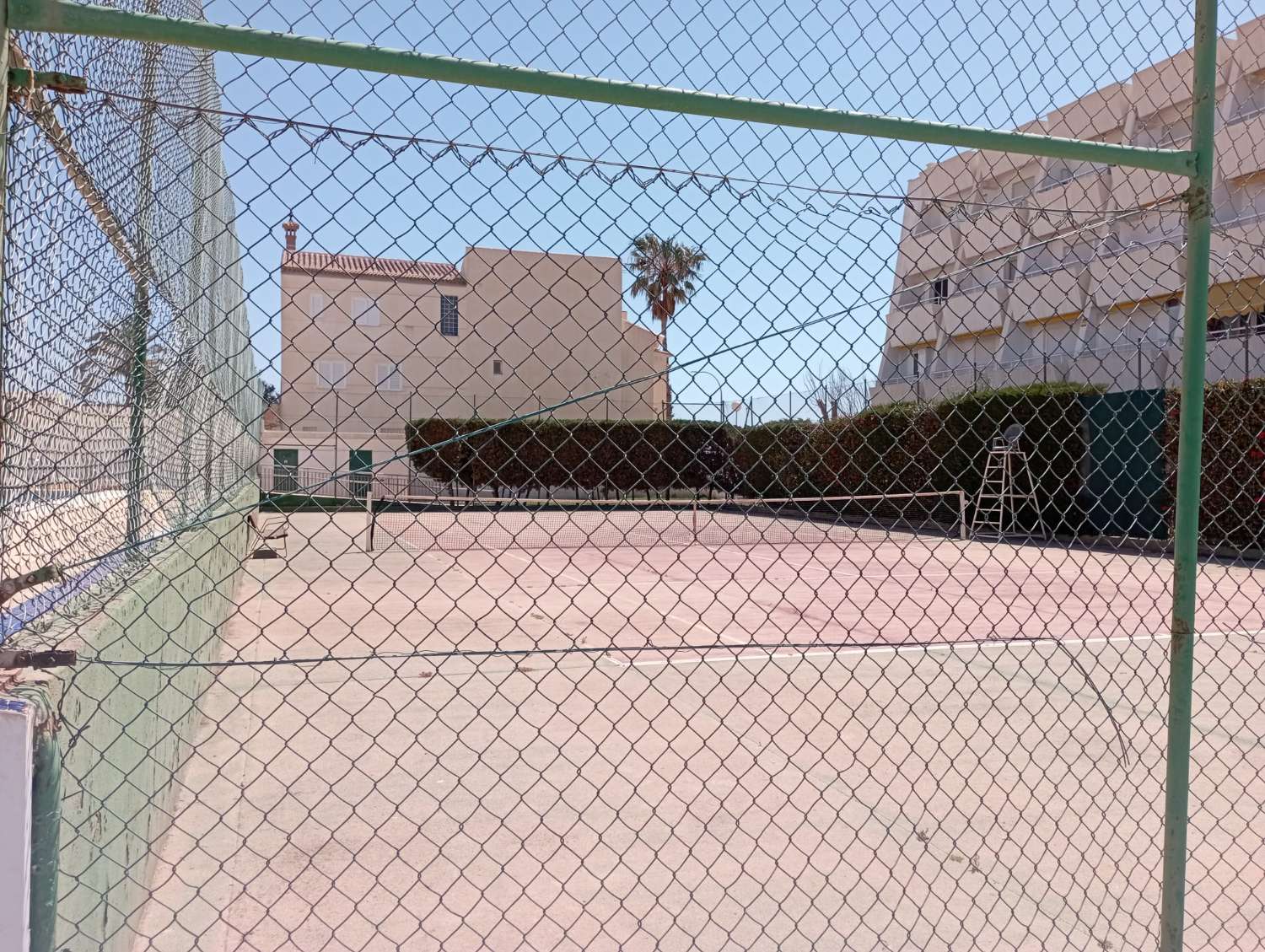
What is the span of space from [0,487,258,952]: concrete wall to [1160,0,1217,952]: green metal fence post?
7.63 ft

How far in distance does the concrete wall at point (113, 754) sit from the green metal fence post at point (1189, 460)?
91.6 inches

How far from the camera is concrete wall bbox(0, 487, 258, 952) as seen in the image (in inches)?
69.2

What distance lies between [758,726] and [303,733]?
233cm

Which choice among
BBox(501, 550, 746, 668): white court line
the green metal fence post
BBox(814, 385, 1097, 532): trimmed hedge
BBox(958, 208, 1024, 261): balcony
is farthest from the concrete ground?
BBox(814, 385, 1097, 532): trimmed hedge

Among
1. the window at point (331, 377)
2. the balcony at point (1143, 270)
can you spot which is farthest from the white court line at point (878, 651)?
the window at point (331, 377)

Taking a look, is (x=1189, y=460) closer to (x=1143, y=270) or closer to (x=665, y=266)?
(x=665, y=266)

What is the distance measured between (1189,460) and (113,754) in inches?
103

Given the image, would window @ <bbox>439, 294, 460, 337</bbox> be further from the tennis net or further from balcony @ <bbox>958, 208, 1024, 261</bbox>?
the tennis net

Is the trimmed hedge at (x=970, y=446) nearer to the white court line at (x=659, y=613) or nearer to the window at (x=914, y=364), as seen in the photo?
the window at (x=914, y=364)

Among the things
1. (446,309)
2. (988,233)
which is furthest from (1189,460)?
(988,233)

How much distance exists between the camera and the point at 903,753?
454 centimetres

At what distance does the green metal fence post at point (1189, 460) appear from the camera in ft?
7.38

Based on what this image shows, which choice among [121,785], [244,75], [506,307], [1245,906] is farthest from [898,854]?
[506,307]

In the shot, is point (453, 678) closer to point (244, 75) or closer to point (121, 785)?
point (121, 785)
